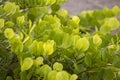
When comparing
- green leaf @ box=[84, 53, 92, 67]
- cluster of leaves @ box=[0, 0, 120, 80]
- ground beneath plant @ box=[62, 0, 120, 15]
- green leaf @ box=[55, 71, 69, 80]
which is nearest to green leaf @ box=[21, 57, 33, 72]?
cluster of leaves @ box=[0, 0, 120, 80]

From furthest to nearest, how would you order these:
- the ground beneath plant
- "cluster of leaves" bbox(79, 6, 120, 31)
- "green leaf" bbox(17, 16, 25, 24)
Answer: the ground beneath plant, "cluster of leaves" bbox(79, 6, 120, 31), "green leaf" bbox(17, 16, 25, 24)

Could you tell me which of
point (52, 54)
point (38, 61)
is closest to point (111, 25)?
point (52, 54)

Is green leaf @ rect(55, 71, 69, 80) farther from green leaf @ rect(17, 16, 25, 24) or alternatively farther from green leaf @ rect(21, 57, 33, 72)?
green leaf @ rect(17, 16, 25, 24)

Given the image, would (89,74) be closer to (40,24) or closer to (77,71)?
(77,71)

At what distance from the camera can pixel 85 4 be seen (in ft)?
13.3

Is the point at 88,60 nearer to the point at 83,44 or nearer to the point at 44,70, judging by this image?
the point at 83,44

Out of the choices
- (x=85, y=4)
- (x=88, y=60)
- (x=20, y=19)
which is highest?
(x=20, y=19)

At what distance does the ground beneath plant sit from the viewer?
3916mm

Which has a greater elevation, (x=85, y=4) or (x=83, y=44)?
(x=83, y=44)

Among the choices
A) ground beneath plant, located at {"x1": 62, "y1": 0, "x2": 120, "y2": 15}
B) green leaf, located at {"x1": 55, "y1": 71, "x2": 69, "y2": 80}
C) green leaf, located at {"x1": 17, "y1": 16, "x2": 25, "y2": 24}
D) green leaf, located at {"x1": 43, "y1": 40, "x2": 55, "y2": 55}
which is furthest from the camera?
ground beneath plant, located at {"x1": 62, "y1": 0, "x2": 120, "y2": 15}

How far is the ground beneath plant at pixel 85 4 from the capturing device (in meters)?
3.92

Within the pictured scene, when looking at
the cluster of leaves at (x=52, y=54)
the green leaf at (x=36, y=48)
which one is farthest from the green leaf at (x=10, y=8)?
the green leaf at (x=36, y=48)

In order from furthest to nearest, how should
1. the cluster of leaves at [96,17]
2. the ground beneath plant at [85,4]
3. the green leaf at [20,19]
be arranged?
the ground beneath plant at [85,4] → the cluster of leaves at [96,17] → the green leaf at [20,19]

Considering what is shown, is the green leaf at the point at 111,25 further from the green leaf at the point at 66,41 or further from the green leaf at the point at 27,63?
the green leaf at the point at 27,63
